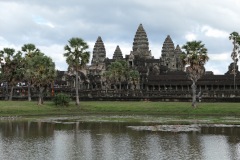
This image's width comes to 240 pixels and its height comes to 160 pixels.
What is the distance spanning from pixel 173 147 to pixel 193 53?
47770 millimetres

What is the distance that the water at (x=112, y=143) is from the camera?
3794 cm

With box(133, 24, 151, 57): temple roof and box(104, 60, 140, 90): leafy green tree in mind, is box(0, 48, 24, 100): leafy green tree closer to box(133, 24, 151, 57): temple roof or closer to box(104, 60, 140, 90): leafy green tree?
box(104, 60, 140, 90): leafy green tree

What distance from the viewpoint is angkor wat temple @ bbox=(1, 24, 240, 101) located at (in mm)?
107562

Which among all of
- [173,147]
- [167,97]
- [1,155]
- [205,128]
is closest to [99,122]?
[205,128]

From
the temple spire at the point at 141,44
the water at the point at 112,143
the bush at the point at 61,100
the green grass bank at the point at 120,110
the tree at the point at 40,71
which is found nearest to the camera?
the water at the point at 112,143

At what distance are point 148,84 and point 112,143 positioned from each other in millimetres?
104559

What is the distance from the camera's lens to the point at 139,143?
4481cm

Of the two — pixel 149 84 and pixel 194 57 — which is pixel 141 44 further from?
pixel 194 57

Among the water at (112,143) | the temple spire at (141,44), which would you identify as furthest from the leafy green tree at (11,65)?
the temple spire at (141,44)

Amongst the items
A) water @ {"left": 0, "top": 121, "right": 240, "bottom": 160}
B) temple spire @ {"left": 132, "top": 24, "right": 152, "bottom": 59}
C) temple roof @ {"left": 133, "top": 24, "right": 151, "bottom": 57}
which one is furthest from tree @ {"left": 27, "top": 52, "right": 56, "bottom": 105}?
temple roof @ {"left": 133, "top": 24, "right": 151, "bottom": 57}

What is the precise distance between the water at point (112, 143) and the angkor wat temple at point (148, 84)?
1900 inches

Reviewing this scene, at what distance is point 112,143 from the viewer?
44812 mm

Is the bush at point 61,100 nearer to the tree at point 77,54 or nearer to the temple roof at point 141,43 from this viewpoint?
the tree at point 77,54

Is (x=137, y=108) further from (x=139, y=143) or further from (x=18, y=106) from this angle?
(x=139, y=143)
